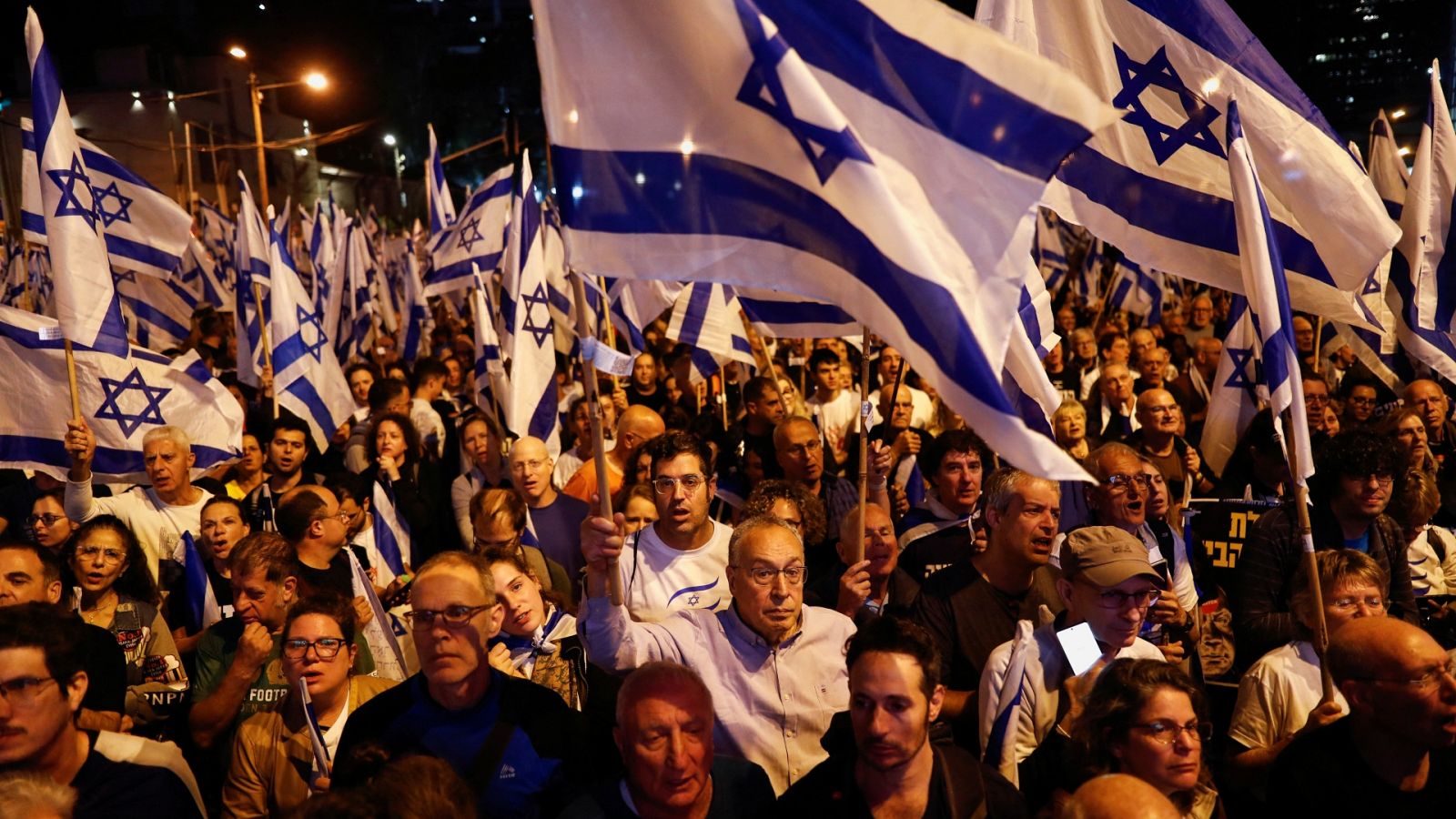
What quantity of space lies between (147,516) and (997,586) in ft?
15.2

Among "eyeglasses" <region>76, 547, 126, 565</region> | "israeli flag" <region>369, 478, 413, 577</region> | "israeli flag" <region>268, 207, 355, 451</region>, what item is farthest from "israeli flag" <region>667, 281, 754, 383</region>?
"eyeglasses" <region>76, 547, 126, 565</region>

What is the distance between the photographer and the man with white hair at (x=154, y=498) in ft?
21.3

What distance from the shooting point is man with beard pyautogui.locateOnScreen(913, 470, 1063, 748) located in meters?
4.65

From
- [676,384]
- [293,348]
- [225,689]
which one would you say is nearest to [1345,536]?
[225,689]

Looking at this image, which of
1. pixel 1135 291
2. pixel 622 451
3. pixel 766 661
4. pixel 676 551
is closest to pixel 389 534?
pixel 622 451

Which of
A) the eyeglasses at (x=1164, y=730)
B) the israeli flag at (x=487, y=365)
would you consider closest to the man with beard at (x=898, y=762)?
the eyeglasses at (x=1164, y=730)

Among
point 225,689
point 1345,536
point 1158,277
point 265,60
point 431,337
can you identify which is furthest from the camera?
point 265,60

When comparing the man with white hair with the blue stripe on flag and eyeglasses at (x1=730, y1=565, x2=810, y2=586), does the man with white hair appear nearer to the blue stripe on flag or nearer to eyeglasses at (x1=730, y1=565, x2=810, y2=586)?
eyeglasses at (x1=730, y1=565, x2=810, y2=586)

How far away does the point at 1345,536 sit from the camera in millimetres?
5562

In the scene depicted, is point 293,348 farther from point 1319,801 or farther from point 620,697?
point 1319,801

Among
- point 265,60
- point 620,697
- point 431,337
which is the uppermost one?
point 265,60

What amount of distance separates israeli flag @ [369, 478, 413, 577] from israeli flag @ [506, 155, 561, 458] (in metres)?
1.30

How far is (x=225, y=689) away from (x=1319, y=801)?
12.4ft

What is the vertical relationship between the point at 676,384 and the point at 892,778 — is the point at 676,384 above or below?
above
